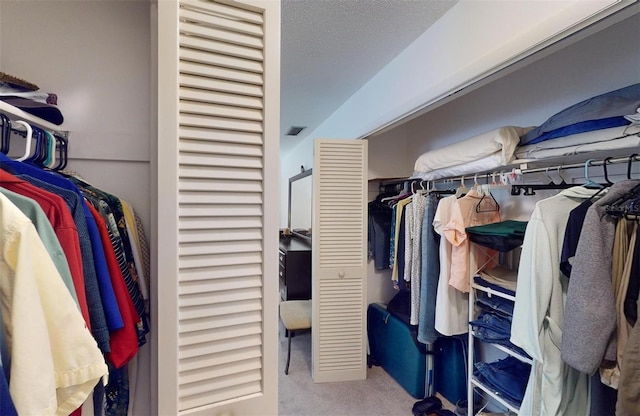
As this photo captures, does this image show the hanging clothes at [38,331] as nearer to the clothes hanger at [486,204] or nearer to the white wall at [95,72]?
the white wall at [95,72]

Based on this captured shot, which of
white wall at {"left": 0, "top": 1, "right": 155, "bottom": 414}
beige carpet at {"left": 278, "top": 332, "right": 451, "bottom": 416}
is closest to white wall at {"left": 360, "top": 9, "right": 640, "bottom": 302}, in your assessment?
beige carpet at {"left": 278, "top": 332, "right": 451, "bottom": 416}

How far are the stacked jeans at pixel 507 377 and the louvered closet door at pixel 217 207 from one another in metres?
1.35

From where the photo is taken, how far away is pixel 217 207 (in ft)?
2.41

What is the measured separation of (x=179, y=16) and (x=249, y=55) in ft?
0.54

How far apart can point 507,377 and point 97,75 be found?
2.34 metres

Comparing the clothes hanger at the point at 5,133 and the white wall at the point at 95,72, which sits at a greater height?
the white wall at the point at 95,72

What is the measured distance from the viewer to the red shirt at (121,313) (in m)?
0.82

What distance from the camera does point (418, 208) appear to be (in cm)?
219

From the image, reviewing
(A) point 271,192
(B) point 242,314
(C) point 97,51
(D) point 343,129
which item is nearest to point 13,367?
(B) point 242,314

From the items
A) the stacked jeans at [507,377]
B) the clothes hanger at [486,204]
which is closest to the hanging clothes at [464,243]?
the clothes hanger at [486,204]

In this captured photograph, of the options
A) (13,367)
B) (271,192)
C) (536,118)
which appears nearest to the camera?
(13,367)

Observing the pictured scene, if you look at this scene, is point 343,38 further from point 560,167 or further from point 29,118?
point 29,118

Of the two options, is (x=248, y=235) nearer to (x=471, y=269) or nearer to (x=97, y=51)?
(x=97, y=51)

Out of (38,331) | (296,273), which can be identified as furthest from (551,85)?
(296,273)
